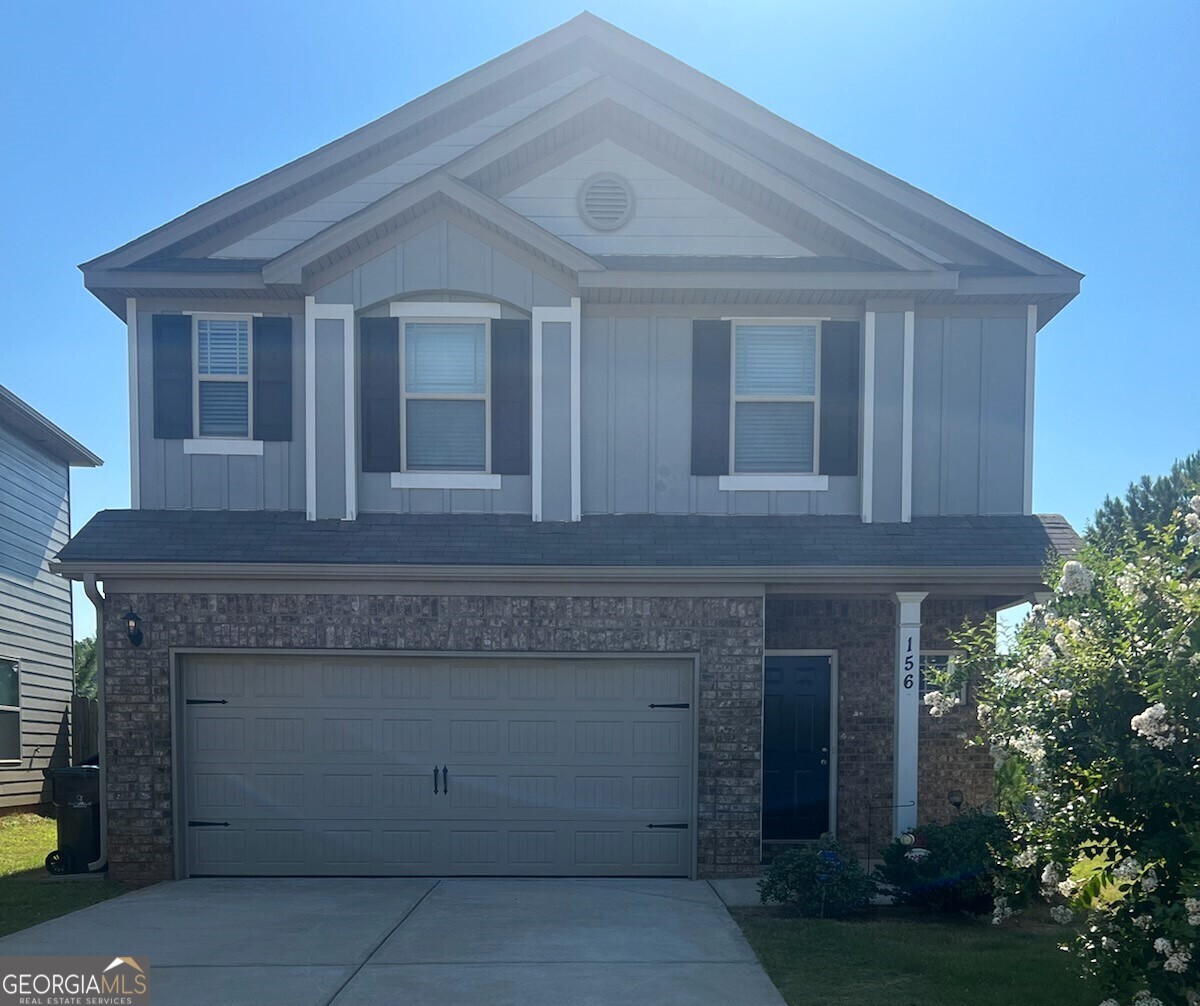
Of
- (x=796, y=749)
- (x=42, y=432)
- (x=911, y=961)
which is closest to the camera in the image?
(x=911, y=961)

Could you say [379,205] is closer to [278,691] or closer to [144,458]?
[144,458]

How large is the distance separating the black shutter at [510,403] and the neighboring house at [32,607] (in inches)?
325

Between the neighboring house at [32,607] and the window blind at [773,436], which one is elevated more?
the window blind at [773,436]

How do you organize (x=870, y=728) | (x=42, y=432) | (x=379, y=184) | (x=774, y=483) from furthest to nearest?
(x=42, y=432) < (x=379, y=184) < (x=870, y=728) < (x=774, y=483)

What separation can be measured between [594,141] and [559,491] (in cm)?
374

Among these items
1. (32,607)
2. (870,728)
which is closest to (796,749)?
(870,728)

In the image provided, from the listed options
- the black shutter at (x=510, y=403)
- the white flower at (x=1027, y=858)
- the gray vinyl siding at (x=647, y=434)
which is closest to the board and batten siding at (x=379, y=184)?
the black shutter at (x=510, y=403)

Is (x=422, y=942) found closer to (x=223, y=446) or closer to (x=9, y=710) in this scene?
(x=223, y=446)

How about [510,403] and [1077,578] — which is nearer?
[1077,578]

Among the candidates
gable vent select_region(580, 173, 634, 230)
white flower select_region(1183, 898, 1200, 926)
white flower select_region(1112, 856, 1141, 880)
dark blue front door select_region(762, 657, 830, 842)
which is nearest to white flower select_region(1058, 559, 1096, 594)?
white flower select_region(1112, 856, 1141, 880)

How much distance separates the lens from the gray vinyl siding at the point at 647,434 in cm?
1048

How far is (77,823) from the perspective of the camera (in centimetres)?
1001

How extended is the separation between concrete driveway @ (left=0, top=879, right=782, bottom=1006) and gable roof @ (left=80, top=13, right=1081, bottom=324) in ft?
18.7

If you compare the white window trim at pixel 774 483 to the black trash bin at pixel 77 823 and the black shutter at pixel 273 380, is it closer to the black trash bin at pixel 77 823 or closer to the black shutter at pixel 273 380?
the black shutter at pixel 273 380
